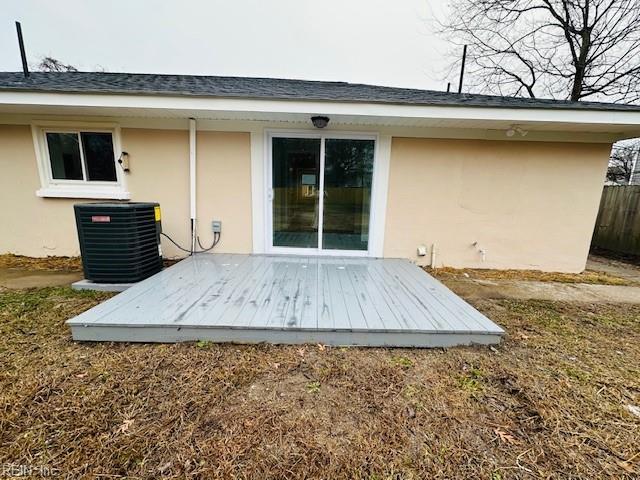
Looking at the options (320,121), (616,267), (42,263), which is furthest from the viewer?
(616,267)

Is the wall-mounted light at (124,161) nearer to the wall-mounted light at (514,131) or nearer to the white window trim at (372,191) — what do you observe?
the white window trim at (372,191)

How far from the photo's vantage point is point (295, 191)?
4438 millimetres

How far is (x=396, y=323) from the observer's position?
2291 mm

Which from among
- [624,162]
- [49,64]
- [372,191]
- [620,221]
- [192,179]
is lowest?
[620,221]

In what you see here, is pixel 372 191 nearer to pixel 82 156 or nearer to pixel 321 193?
pixel 321 193

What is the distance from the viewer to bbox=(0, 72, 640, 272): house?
4137 mm

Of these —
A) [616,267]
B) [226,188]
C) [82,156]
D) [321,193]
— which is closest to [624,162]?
[616,267]

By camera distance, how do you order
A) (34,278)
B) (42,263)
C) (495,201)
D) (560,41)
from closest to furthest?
1. (34,278)
2. (42,263)
3. (495,201)
4. (560,41)

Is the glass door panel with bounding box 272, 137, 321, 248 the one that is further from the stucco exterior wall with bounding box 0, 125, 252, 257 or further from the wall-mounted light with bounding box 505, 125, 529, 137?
the wall-mounted light with bounding box 505, 125, 529, 137

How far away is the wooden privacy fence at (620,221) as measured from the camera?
6281 millimetres

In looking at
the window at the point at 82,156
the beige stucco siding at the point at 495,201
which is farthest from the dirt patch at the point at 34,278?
the beige stucco siding at the point at 495,201

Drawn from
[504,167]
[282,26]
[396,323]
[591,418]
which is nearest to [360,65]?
[282,26]

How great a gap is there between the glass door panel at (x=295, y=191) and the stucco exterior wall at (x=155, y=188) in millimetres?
471

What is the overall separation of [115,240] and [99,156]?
6.86ft
